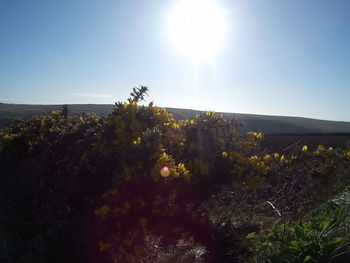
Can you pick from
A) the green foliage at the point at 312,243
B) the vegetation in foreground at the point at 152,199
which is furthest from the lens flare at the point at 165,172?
the green foliage at the point at 312,243

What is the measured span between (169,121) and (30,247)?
1956mm

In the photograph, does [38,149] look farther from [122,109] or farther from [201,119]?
[201,119]

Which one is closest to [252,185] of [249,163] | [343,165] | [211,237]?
[249,163]

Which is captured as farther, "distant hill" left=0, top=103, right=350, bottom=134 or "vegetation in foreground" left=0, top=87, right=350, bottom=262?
"distant hill" left=0, top=103, right=350, bottom=134

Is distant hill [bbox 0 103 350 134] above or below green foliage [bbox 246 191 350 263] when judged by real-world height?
above

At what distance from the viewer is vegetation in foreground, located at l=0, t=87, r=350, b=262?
2.48 m

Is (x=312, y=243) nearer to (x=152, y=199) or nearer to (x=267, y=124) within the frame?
(x=152, y=199)

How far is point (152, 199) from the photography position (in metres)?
2.49

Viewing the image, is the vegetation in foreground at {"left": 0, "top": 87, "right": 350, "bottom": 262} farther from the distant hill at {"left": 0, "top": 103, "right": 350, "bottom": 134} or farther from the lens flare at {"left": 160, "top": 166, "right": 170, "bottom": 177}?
the distant hill at {"left": 0, "top": 103, "right": 350, "bottom": 134}

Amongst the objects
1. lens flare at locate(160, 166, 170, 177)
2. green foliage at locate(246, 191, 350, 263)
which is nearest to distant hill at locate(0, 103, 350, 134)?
green foliage at locate(246, 191, 350, 263)

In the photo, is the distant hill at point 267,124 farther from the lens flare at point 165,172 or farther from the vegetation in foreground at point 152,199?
the lens flare at point 165,172

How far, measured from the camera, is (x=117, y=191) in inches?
98.3

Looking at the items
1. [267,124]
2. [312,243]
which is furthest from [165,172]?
[267,124]

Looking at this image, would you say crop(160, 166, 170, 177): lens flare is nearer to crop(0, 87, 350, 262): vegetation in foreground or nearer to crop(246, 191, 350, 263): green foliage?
crop(0, 87, 350, 262): vegetation in foreground
